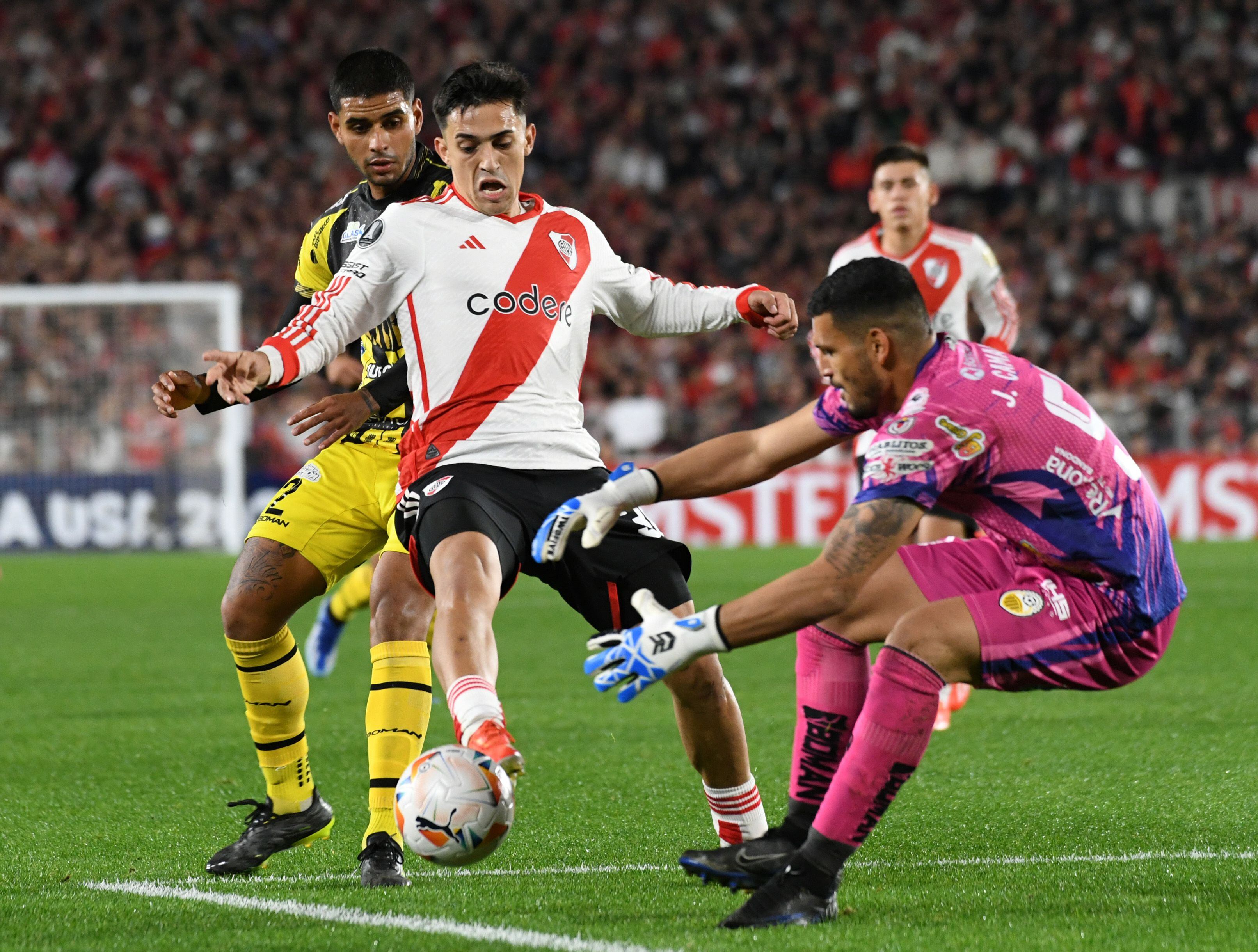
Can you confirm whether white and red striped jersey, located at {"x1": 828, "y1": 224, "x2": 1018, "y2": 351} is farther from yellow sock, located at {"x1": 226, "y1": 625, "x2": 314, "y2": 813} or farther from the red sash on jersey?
yellow sock, located at {"x1": 226, "y1": 625, "x2": 314, "y2": 813}

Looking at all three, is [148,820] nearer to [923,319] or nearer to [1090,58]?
[923,319]

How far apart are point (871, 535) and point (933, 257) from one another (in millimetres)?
4590

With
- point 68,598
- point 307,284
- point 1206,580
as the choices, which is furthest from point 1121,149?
point 307,284

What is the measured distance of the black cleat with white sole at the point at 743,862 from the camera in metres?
4.38

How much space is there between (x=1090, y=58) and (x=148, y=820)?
2151cm

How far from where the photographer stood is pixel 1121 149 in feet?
76.9

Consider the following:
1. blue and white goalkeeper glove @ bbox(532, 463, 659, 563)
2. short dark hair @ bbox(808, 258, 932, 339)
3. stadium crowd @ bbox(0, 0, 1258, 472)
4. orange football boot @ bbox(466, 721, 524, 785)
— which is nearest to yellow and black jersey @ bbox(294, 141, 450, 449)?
blue and white goalkeeper glove @ bbox(532, 463, 659, 563)

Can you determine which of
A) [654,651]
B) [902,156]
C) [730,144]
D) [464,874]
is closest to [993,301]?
[902,156]

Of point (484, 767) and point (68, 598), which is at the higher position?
point (484, 767)

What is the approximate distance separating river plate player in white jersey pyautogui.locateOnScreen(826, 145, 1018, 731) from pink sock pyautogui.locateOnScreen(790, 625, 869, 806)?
366 cm

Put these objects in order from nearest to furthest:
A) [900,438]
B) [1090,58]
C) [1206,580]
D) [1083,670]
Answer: [900,438], [1083,670], [1206,580], [1090,58]

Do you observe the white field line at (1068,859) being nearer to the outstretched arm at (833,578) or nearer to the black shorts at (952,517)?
the outstretched arm at (833,578)

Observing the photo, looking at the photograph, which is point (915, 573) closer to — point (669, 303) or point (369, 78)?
point (669, 303)

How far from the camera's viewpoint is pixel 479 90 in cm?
470
